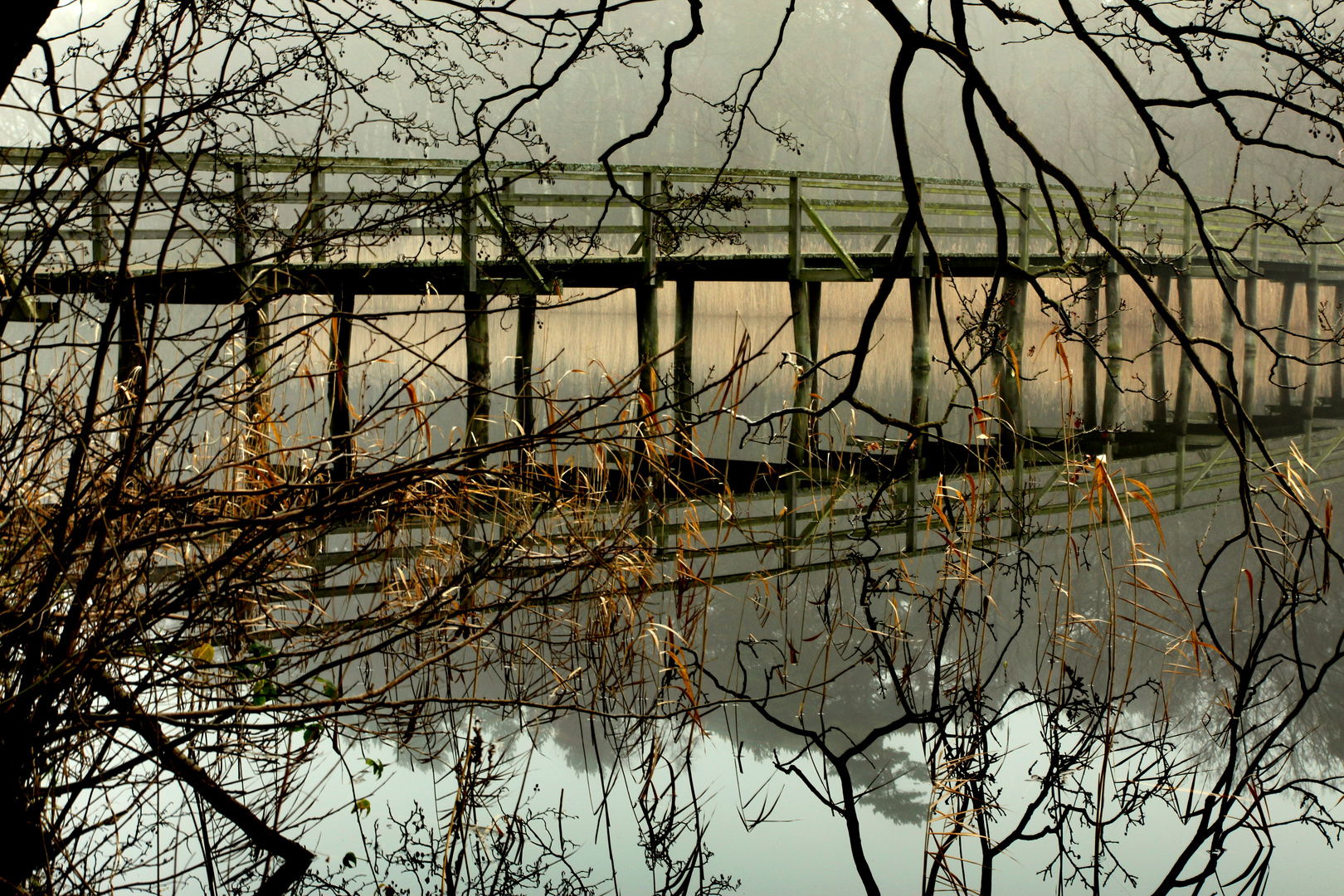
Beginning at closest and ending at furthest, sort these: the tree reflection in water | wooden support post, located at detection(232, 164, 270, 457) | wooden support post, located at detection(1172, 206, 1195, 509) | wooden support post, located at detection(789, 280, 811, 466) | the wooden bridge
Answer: wooden support post, located at detection(232, 164, 270, 457) < the tree reflection in water < the wooden bridge < wooden support post, located at detection(1172, 206, 1195, 509) < wooden support post, located at detection(789, 280, 811, 466)

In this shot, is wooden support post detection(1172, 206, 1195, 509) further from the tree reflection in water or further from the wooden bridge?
the tree reflection in water

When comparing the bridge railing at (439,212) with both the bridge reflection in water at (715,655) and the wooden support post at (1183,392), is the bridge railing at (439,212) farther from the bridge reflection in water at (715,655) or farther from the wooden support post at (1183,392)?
the wooden support post at (1183,392)

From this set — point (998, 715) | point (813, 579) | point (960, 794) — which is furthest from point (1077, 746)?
point (813, 579)

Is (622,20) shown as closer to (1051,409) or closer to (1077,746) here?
(1051,409)

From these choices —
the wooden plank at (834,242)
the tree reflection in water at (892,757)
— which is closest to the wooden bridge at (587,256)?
the wooden plank at (834,242)

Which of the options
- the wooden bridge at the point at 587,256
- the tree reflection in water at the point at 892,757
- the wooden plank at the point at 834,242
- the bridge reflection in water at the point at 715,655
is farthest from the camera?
the wooden plank at the point at 834,242

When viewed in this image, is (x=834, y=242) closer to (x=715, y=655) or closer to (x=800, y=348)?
(x=800, y=348)

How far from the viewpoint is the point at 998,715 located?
295cm

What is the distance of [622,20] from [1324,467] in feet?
113

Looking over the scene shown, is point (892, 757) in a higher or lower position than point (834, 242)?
lower

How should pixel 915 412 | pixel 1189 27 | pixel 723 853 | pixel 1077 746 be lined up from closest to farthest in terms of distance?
pixel 1189 27 < pixel 723 853 < pixel 1077 746 < pixel 915 412

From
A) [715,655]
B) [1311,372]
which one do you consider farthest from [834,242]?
[1311,372]

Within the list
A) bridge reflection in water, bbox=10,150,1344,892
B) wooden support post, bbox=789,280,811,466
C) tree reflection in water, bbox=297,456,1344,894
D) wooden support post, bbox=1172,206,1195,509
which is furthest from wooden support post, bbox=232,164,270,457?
wooden support post, bbox=1172,206,1195,509

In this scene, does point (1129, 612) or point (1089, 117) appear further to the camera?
point (1089, 117)
